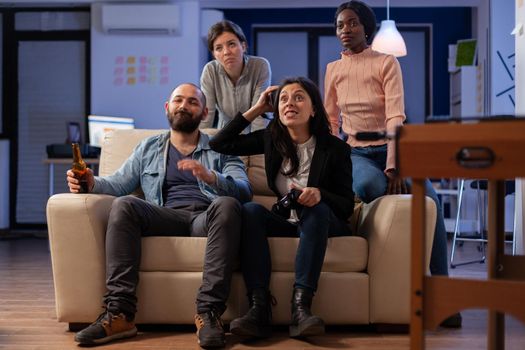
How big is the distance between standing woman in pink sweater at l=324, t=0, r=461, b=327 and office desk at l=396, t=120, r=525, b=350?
3.77 feet

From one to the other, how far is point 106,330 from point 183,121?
945 mm

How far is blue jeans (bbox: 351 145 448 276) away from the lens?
8.98 ft

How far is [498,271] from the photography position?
1.81 metres

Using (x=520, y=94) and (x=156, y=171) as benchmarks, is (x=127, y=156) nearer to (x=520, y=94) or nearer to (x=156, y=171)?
(x=156, y=171)

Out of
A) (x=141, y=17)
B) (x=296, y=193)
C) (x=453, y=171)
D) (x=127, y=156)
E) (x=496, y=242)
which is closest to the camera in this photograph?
(x=453, y=171)

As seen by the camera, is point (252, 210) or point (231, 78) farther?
point (231, 78)

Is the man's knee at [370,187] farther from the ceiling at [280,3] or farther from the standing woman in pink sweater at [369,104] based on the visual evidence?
the ceiling at [280,3]

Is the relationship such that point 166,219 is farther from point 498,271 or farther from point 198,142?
point 498,271

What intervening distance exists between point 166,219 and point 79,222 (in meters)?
0.33

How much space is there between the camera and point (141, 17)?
6.89m

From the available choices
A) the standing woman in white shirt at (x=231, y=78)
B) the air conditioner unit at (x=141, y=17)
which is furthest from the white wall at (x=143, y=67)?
the standing woman in white shirt at (x=231, y=78)

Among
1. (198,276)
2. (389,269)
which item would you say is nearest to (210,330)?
(198,276)

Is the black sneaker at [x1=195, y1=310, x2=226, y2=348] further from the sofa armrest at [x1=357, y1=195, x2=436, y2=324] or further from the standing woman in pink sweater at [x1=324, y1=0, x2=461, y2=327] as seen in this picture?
the standing woman in pink sweater at [x1=324, y1=0, x2=461, y2=327]

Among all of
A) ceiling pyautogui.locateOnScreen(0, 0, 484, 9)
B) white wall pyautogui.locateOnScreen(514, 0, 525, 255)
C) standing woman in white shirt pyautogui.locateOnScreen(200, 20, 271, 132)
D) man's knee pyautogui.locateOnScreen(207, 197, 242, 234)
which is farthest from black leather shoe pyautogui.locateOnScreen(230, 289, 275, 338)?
ceiling pyautogui.locateOnScreen(0, 0, 484, 9)
